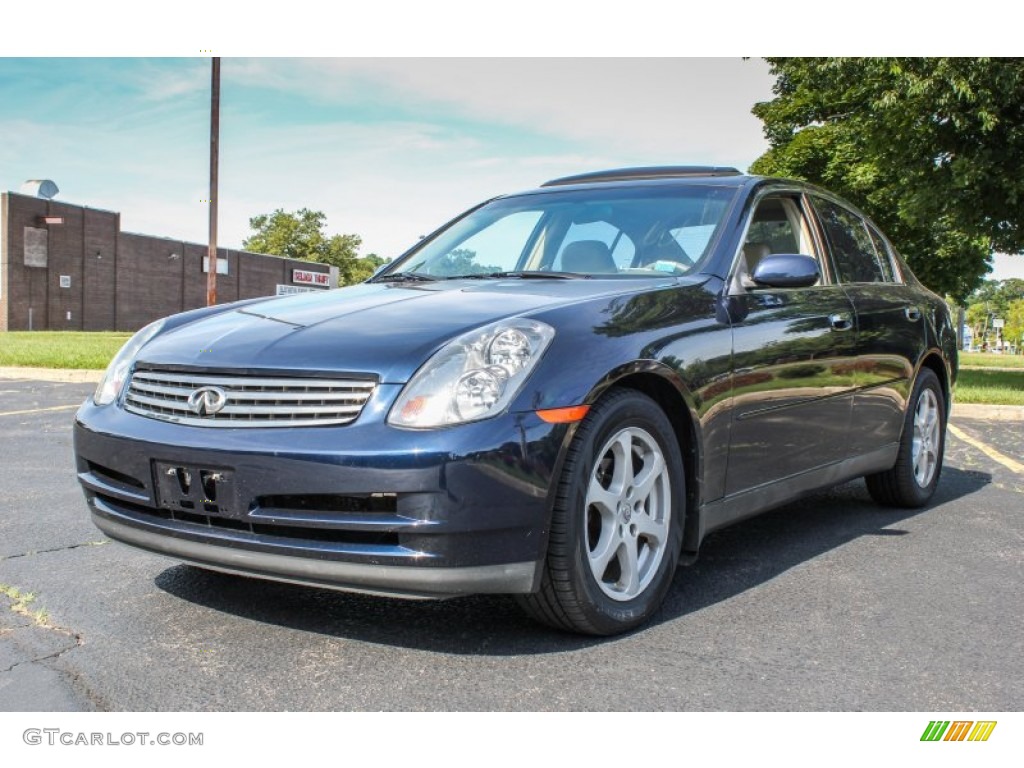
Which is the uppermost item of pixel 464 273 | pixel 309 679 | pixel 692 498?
pixel 464 273

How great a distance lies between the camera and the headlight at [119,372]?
3.56 m

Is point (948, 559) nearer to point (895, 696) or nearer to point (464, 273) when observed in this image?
point (895, 696)

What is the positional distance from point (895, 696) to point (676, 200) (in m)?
2.32

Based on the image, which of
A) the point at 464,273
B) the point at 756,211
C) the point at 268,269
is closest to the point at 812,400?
the point at 756,211

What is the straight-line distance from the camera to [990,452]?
27.3 ft

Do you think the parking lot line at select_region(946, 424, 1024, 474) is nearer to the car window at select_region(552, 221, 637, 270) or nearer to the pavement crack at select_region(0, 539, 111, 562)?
the car window at select_region(552, 221, 637, 270)

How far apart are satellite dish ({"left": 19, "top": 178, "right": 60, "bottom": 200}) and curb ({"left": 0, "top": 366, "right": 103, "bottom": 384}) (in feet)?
133

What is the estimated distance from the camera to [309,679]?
286 cm

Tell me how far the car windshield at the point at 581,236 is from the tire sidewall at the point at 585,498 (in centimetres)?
80

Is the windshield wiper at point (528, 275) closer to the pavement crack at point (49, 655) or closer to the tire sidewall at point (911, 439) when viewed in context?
the pavement crack at point (49, 655)

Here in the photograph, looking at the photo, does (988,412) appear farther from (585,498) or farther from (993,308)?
(993,308)

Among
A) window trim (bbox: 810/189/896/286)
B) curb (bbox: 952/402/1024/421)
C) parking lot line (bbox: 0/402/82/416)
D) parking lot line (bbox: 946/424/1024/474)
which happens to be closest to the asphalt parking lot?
window trim (bbox: 810/189/896/286)

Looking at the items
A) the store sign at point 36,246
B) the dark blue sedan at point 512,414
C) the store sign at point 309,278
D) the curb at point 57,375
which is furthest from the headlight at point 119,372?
the store sign at point 309,278
